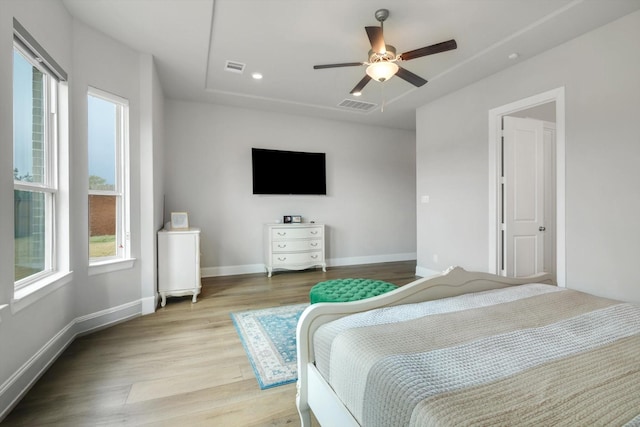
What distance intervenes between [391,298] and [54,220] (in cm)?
266

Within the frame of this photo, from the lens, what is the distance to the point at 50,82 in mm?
2277

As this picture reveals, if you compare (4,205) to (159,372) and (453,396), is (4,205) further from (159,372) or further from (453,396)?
(453,396)

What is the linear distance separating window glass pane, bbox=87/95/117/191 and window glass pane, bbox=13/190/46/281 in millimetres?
556

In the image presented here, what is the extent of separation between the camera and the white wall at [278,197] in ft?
14.9

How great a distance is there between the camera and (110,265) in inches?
108

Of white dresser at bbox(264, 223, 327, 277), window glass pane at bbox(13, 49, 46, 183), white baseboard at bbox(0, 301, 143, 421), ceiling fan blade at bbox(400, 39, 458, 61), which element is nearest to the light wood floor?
white baseboard at bbox(0, 301, 143, 421)

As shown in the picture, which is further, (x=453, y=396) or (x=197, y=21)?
(x=197, y=21)

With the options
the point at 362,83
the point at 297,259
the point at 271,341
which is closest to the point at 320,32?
the point at 362,83

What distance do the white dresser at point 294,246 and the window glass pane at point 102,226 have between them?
2.16 metres

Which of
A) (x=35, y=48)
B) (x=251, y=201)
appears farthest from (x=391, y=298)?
(x=251, y=201)

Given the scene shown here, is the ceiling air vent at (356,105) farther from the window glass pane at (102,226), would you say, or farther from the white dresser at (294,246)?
the window glass pane at (102,226)

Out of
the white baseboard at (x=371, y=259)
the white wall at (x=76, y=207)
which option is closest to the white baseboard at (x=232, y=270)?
the white baseboard at (x=371, y=259)

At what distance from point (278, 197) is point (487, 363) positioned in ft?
14.5

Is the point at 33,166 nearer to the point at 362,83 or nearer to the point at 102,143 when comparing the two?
the point at 102,143
